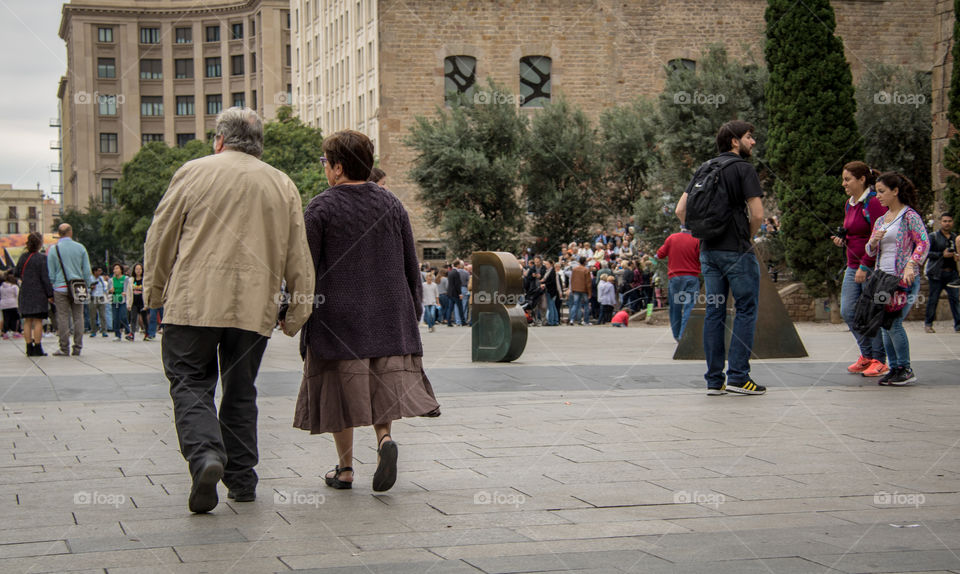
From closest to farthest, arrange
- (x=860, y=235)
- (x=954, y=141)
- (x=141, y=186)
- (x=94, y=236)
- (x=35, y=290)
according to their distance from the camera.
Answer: (x=860, y=235) → (x=35, y=290) → (x=954, y=141) → (x=141, y=186) → (x=94, y=236)

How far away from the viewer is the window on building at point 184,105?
104m

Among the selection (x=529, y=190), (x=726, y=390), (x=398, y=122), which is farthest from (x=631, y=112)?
(x=726, y=390)

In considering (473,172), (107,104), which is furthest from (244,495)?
(107,104)

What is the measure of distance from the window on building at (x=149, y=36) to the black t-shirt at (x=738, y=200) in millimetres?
104674

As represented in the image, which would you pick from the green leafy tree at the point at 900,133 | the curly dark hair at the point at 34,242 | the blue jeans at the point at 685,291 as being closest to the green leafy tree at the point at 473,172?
the green leafy tree at the point at 900,133

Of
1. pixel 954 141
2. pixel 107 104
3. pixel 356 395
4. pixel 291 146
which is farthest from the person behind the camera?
pixel 107 104

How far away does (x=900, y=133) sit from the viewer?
34.4 m

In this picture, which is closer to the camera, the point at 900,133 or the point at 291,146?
the point at 900,133

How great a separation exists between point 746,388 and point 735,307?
616 mm

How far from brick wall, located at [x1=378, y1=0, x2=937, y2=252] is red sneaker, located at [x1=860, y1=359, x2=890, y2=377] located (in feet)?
121

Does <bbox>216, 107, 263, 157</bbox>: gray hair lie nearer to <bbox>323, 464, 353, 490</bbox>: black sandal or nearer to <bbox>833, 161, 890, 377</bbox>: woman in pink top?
<bbox>323, 464, 353, 490</bbox>: black sandal

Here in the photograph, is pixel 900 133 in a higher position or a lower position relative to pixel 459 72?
lower

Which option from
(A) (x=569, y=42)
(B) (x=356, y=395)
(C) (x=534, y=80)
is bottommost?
(B) (x=356, y=395)

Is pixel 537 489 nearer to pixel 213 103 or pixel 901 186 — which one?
pixel 901 186
